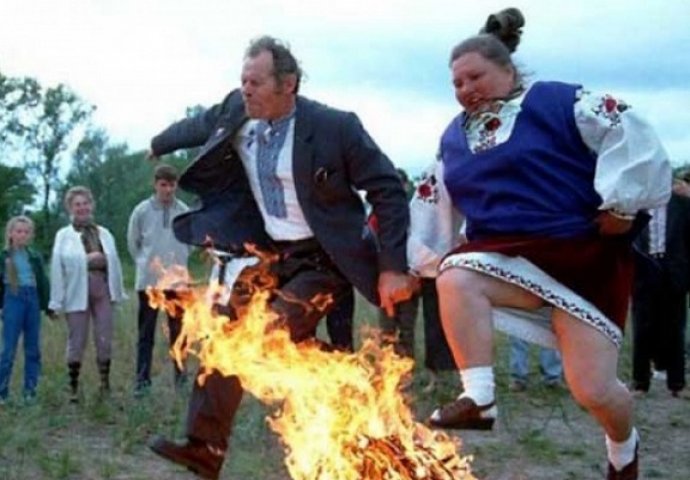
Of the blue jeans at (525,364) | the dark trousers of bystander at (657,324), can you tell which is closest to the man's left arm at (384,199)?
the blue jeans at (525,364)

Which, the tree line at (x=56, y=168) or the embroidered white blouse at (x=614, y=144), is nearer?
the embroidered white blouse at (x=614, y=144)

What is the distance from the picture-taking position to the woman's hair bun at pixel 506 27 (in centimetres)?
519

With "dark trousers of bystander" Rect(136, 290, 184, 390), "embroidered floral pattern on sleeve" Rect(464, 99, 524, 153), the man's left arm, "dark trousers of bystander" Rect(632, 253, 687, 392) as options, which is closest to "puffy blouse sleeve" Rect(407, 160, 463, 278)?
the man's left arm

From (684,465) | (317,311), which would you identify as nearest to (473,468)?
(684,465)

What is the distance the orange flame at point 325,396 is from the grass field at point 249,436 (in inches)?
56.7

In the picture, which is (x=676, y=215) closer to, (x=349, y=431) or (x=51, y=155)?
(x=349, y=431)

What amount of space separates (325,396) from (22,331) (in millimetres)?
4878

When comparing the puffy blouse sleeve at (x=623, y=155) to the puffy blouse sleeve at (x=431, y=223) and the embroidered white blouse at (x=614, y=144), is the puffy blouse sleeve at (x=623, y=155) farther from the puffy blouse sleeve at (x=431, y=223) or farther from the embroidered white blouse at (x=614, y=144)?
the puffy blouse sleeve at (x=431, y=223)

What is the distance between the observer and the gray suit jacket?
5477 mm

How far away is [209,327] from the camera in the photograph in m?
5.47

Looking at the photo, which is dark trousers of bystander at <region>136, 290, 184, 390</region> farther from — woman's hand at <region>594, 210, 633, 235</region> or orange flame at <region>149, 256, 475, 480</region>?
woman's hand at <region>594, 210, 633, 235</region>

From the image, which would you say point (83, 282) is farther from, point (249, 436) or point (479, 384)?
point (479, 384)

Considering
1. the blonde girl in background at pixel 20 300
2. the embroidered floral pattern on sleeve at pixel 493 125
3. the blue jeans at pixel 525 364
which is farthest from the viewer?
the blue jeans at pixel 525 364

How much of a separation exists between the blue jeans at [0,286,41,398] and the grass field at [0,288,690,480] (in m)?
0.19
